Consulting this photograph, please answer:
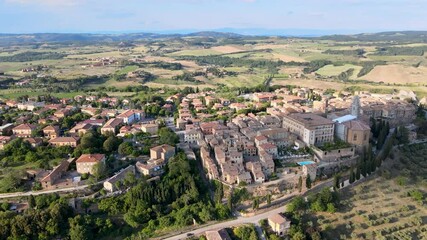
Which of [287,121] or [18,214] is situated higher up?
[287,121]

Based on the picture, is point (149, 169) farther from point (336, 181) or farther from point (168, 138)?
point (336, 181)

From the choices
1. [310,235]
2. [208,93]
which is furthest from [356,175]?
[208,93]

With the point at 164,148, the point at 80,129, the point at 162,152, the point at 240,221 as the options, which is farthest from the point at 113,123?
the point at 240,221

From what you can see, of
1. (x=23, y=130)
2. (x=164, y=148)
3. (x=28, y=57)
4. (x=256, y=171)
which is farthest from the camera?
(x=28, y=57)

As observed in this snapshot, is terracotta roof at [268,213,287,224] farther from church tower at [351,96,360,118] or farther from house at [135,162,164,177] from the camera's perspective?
church tower at [351,96,360,118]

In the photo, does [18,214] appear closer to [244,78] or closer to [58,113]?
[58,113]

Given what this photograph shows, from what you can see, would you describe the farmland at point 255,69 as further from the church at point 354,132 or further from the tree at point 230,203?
the tree at point 230,203

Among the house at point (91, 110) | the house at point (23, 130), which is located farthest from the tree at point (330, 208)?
the house at point (91, 110)
